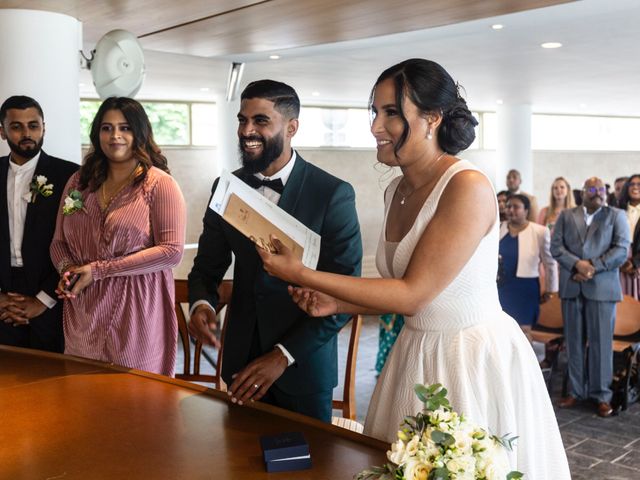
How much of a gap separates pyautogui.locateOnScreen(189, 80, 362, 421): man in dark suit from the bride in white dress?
45 cm

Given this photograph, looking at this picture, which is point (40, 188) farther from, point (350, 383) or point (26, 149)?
point (350, 383)

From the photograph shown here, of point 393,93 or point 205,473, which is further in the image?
point 393,93

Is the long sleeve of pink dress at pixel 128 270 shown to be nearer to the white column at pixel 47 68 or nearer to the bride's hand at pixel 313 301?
the bride's hand at pixel 313 301

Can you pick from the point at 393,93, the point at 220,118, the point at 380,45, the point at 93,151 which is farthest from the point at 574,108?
the point at 393,93

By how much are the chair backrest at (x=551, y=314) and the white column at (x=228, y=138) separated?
15.2ft

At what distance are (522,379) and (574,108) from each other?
573 inches

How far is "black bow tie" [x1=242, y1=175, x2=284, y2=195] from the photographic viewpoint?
2684mm

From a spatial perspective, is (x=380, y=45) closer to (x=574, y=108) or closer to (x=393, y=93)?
(x=393, y=93)

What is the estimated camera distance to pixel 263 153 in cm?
263

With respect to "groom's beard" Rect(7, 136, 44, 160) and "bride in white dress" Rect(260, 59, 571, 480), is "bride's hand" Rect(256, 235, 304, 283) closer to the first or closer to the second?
"bride in white dress" Rect(260, 59, 571, 480)

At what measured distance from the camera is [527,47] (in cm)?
797

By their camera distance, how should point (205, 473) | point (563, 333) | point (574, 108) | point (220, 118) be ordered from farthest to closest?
point (574, 108)
point (220, 118)
point (563, 333)
point (205, 473)

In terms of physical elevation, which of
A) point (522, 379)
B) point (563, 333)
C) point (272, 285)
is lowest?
point (563, 333)

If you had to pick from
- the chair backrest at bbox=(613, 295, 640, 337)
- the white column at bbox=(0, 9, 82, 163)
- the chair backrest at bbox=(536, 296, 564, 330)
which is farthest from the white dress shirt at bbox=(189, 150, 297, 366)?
the chair backrest at bbox=(536, 296, 564, 330)
